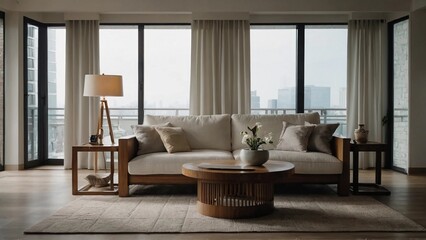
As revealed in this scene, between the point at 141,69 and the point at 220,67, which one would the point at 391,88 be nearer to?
the point at 220,67

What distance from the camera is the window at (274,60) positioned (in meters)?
7.25

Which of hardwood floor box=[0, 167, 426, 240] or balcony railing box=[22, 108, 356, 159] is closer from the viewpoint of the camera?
hardwood floor box=[0, 167, 426, 240]

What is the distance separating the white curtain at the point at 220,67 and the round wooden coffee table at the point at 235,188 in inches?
106

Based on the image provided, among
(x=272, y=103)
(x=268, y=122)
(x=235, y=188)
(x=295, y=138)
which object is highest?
(x=272, y=103)

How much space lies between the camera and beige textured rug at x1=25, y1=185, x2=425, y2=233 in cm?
364

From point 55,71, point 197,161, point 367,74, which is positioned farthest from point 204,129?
point 55,71

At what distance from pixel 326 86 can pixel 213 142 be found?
2.53m

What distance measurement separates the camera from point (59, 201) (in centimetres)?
468

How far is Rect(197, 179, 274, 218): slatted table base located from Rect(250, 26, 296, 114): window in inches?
130

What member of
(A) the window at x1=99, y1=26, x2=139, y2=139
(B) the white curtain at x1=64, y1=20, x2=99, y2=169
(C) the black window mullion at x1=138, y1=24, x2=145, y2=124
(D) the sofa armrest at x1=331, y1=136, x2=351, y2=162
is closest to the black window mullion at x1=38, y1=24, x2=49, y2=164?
(B) the white curtain at x1=64, y1=20, x2=99, y2=169

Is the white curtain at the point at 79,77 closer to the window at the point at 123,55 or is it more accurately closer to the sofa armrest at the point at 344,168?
the window at the point at 123,55

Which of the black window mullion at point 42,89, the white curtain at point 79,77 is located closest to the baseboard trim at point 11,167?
the black window mullion at point 42,89

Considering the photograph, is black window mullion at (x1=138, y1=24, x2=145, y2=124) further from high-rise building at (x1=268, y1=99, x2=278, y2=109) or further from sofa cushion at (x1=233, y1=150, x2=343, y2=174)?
sofa cushion at (x1=233, y1=150, x2=343, y2=174)

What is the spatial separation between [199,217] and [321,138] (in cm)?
196
